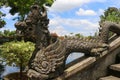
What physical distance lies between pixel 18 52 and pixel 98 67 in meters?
4.06

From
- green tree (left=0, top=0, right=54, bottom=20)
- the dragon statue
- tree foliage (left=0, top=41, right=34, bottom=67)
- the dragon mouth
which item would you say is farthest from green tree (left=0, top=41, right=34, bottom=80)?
green tree (left=0, top=0, right=54, bottom=20)

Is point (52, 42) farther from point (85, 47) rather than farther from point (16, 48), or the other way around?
point (16, 48)

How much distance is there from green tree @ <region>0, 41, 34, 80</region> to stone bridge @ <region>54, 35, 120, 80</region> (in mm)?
3714

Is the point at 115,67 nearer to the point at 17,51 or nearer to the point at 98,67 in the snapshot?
the point at 98,67

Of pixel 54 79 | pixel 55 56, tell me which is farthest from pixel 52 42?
pixel 54 79

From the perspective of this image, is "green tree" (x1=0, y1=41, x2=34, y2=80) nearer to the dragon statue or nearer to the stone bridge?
the stone bridge

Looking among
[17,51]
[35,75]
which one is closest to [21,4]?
[17,51]

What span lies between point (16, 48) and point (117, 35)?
12.6 ft

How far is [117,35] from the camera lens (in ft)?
17.4

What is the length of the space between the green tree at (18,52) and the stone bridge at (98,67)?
371 centimetres

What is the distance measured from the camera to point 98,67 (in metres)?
4.79

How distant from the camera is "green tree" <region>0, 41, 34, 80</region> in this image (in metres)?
8.41

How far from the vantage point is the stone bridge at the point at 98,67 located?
4.39 m

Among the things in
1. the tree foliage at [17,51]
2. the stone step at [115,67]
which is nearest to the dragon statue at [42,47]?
the stone step at [115,67]
